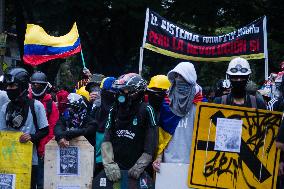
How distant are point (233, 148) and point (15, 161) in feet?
8.00

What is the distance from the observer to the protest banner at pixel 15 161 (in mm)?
6957

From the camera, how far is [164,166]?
6.32 meters

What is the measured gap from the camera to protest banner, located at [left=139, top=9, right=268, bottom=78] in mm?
11914

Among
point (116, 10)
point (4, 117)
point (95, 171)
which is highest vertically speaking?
point (116, 10)

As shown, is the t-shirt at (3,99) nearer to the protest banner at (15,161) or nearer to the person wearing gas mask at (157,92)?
the protest banner at (15,161)

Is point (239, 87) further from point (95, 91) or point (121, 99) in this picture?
point (95, 91)

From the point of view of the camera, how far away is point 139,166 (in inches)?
252

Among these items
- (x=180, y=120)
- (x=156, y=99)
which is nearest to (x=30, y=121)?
(x=156, y=99)

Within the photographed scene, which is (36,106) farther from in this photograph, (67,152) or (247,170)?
(247,170)

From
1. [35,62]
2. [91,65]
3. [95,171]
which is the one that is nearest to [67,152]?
[95,171]

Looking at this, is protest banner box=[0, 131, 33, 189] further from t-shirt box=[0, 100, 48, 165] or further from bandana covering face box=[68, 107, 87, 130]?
bandana covering face box=[68, 107, 87, 130]

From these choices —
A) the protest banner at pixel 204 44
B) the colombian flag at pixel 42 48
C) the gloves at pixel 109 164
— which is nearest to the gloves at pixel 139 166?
the gloves at pixel 109 164

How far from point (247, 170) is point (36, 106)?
2463 millimetres

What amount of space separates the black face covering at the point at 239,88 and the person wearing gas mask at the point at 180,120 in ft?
1.66
